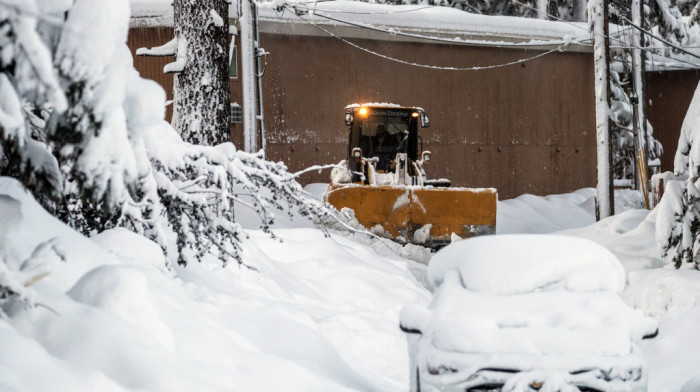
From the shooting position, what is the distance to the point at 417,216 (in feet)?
50.3

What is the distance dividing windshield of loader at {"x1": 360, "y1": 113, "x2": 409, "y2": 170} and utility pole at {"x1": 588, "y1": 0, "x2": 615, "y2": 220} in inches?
157

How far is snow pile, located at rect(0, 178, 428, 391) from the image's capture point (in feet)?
13.8

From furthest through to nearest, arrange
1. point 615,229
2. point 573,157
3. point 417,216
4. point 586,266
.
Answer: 1. point 573,157
2. point 615,229
3. point 417,216
4. point 586,266

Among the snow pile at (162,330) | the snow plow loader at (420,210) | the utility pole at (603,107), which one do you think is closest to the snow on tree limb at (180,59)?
the snow pile at (162,330)

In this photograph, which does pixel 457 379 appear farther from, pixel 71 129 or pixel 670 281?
pixel 670 281

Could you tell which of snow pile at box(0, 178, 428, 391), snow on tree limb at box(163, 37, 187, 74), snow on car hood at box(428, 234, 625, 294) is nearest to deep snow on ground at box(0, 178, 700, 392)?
snow pile at box(0, 178, 428, 391)

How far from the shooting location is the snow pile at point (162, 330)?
4191 mm

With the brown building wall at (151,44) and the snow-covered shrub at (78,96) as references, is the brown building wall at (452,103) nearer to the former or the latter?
the brown building wall at (151,44)

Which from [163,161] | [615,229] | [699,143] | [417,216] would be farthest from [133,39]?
[163,161]

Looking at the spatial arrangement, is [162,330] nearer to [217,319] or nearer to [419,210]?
[217,319]

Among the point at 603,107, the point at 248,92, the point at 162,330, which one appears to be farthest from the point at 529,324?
the point at 603,107

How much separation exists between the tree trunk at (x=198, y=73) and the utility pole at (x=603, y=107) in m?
10.6

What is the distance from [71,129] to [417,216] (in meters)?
11.9

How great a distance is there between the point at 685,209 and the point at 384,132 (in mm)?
7452
